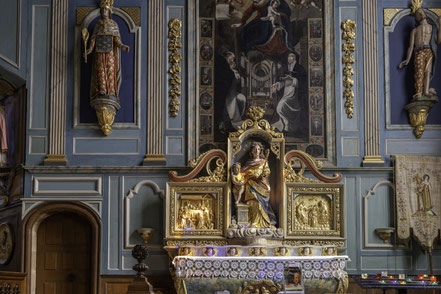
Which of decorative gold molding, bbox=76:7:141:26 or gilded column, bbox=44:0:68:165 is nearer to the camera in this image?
gilded column, bbox=44:0:68:165

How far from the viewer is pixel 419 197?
1211 centimetres

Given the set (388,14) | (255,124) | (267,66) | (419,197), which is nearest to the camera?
(255,124)

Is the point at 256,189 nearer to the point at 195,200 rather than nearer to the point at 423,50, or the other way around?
the point at 195,200

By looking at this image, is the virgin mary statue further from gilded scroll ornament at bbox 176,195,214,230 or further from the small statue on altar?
the small statue on altar

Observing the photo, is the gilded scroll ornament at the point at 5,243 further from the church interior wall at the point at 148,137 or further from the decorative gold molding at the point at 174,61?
the decorative gold molding at the point at 174,61

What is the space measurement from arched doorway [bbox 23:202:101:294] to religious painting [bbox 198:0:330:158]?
8.79ft

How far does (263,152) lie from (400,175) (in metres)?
2.59

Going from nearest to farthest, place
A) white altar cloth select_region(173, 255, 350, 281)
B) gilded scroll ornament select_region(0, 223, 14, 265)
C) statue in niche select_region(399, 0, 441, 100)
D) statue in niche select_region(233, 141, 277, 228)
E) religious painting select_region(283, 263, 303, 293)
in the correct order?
religious painting select_region(283, 263, 303, 293)
white altar cloth select_region(173, 255, 350, 281)
statue in niche select_region(233, 141, 277, 228)
statue in niche select_region(399, 0, 441, 100)
gilded scroll ornament select_region(0, 223, 14, 265)

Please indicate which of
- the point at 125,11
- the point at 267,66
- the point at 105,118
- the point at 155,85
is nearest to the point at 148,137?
the point at 105,118

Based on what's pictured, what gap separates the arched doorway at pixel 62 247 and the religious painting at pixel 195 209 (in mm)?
1570

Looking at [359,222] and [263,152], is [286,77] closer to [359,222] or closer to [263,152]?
[263,152]

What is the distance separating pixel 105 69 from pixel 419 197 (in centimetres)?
624

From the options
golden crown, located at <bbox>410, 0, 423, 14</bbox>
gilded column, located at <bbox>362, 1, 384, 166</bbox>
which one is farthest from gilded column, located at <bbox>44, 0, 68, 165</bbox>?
golden crown, located at <bbox>410, 0, 423, 14</bbox>

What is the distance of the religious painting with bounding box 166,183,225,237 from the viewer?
1152 cm
